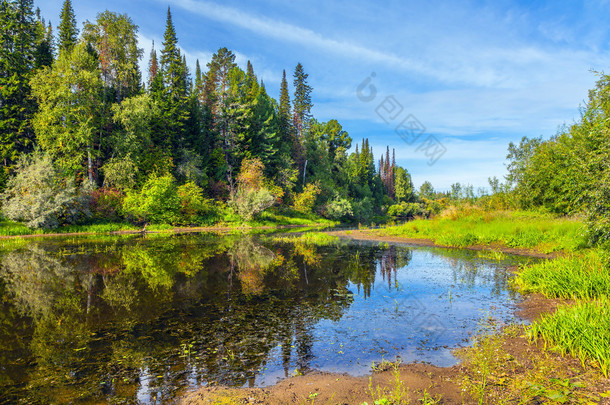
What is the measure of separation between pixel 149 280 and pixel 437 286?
11.0 meters

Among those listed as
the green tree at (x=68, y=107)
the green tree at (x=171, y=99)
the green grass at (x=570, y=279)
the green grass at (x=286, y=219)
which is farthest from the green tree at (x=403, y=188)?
the green grass at (x=570, y=279)

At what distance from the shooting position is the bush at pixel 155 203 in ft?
116

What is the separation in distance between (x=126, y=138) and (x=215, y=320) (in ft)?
121

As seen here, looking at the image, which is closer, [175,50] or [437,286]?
[437,286]

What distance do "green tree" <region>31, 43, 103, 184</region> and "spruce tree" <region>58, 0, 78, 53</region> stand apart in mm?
6260

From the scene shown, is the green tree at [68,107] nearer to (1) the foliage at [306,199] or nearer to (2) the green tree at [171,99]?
(2) the green tree at [171,99]

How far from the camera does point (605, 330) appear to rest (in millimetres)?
4934

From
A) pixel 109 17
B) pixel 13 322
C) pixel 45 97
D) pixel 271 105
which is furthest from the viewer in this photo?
pixel 271 105

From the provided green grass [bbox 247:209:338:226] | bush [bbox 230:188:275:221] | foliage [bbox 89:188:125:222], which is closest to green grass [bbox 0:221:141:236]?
foliage [bbox 89:188:125:222]

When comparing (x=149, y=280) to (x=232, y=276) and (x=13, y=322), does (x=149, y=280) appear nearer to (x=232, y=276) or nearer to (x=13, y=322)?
(x=232, y=276)

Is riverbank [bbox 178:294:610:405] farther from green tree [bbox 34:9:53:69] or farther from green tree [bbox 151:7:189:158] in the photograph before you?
green tree [bbox 34:9:53:69]

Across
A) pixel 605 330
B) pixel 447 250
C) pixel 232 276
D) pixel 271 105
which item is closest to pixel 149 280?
pixel 232 276

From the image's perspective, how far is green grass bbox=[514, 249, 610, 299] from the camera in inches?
315

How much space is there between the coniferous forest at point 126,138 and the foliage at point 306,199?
27cm
